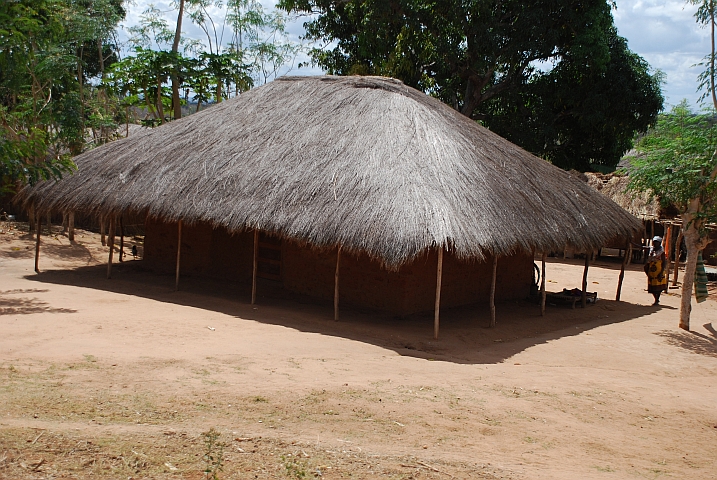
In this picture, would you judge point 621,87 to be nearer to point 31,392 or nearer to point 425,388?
point 425,388

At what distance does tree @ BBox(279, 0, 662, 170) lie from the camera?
21688 millimetres

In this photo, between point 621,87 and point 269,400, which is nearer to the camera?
point 269,400

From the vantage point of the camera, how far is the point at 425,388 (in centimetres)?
694

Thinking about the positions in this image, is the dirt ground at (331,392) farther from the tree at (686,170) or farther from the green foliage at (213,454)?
the tree at (686,170)

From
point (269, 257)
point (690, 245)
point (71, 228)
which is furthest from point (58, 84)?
point (690, 245)

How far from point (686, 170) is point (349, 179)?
18.0 ft

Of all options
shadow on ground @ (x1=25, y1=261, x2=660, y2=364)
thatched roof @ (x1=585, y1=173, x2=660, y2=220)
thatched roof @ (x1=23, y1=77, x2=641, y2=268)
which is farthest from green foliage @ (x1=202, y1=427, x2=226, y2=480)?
thatched roof @ (x1=585, y1=173, x2=660, y2=220)

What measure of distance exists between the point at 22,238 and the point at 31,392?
1342 cm

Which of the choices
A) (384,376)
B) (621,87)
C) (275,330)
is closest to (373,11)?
(621,87)

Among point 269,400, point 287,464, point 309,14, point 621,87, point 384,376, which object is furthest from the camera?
point 309,14

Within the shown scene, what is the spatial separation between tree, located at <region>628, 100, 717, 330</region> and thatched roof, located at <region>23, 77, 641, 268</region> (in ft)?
4.93

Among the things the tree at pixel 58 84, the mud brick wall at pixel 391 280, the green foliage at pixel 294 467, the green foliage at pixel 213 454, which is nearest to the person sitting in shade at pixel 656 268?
the mud brick wall at pixel 391 280

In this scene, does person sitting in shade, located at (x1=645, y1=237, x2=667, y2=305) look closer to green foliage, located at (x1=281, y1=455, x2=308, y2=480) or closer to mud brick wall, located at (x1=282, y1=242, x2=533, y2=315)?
mud brick wall, located at (x1=282, y1=242, x2=533, y2=315)

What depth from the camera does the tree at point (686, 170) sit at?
11070 mm
